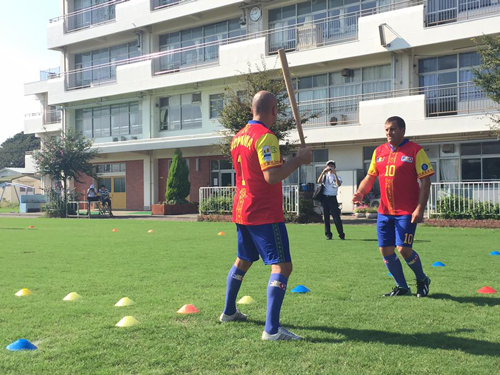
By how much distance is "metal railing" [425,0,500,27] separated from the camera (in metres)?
22.7

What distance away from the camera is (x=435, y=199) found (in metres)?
18.5

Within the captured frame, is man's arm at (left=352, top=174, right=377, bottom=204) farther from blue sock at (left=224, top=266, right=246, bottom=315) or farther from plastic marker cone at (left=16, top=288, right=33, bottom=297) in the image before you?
plastic marker cone at (left=16, top=288, right=33, bottom=297)

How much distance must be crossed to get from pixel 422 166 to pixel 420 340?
2316 millimetres

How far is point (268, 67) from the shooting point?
2844 centimetres

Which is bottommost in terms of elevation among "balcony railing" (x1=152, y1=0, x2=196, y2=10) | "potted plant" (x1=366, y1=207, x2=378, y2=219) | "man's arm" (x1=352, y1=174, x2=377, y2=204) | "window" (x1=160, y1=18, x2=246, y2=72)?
"potted plant" (x1=366, y1=207, x2=378, y2=219)

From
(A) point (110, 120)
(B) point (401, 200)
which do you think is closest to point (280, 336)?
(B) point (401, 200)

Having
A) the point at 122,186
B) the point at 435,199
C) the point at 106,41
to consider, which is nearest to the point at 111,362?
the point at 435,199

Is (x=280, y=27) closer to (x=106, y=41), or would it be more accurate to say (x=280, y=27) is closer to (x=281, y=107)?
(x=281, y=107)

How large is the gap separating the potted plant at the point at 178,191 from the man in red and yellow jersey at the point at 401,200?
2349cm

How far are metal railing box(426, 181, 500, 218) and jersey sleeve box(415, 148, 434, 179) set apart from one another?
500 inches

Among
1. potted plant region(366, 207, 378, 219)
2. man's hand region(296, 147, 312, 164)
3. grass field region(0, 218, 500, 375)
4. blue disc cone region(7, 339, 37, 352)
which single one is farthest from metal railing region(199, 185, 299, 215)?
blue disc cone region(7, 339, 37, 352)

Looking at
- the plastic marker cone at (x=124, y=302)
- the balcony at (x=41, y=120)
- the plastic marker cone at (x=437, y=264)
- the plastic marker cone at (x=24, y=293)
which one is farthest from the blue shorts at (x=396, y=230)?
the balcony at (x=41, y=120)

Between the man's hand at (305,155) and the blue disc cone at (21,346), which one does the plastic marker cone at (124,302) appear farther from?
the man's hand at (305,155)

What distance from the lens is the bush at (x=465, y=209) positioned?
17.2m
